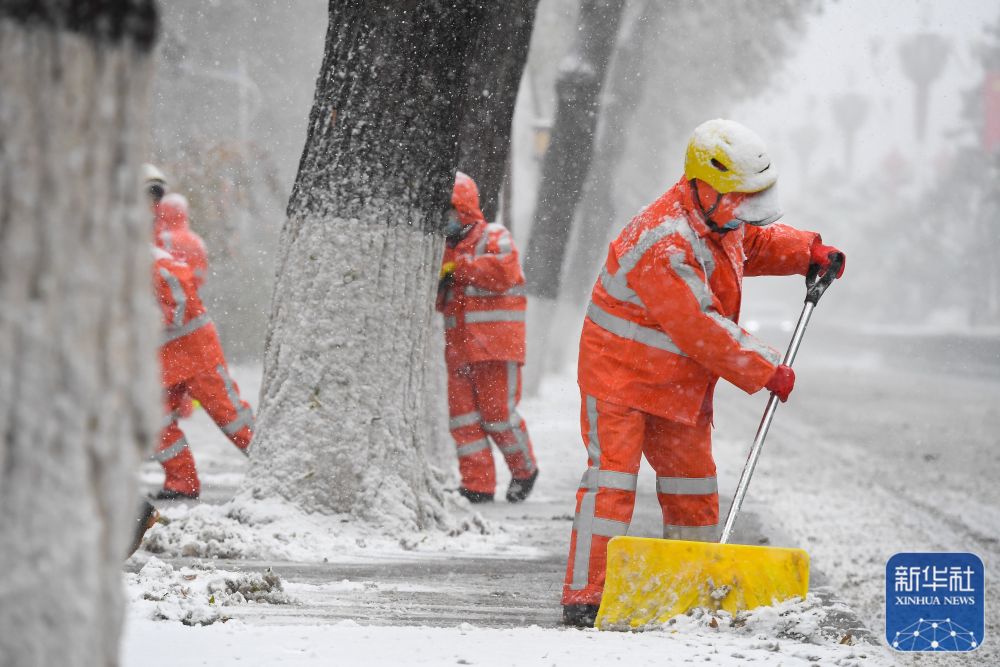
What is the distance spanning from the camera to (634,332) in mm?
4152

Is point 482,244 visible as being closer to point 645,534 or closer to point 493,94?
point 493,94

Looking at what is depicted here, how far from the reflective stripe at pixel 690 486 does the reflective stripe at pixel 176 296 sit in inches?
114

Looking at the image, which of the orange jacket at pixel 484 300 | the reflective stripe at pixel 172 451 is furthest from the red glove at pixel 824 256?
the reflective stripe at pixel 172 451

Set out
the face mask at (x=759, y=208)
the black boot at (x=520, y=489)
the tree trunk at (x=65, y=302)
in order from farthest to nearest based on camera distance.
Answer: the black boot at (x=520, y=489) → the face mask at (x=759, y=208) → the tree trunk at (x=65, y=302)

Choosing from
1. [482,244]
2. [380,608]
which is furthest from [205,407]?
[380,608]

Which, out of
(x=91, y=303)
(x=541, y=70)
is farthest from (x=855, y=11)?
(x=91, y=303)

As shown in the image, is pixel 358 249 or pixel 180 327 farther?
pixel 180 327

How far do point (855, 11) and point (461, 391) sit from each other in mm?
9712

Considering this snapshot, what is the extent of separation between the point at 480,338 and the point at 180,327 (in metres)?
1.54

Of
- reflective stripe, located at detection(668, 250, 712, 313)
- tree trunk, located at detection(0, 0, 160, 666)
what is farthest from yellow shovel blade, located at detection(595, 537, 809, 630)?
tree trunk, located at detection(0, 0, 160, 666)

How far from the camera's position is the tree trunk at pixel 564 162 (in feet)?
41.8

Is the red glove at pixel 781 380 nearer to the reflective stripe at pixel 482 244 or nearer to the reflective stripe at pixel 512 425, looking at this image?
the reflective stripe at pixel 482 244

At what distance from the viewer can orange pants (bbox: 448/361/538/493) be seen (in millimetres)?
6879

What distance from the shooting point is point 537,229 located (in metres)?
12.9
